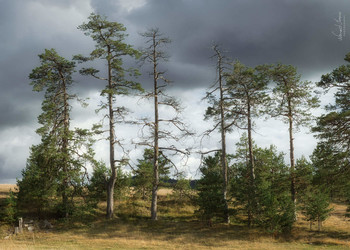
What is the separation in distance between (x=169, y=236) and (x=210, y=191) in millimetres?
6525

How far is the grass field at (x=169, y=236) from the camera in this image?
72.5ft

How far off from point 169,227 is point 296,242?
35.4 feet

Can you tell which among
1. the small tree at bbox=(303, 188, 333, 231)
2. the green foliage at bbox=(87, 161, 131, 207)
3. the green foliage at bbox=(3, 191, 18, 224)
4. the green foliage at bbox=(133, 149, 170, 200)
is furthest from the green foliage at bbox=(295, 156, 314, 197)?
the green foliage at bbox=(3, 191, 18, 224)

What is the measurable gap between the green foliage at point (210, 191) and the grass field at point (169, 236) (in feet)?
4.20

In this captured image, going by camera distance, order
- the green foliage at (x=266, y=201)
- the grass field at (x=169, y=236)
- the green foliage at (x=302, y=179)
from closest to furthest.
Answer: the grass field at (x=169, y=236), the green foliage at (x=266, y=201), the green foliage at (x=302, y=179)

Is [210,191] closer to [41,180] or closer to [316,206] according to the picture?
[316,206]

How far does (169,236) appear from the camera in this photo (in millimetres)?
25031

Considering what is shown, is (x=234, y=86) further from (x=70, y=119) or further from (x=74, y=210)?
(x=74, y=210)

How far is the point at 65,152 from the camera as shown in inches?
1136

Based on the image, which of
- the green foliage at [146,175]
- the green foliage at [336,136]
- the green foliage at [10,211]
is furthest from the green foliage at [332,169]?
the green foliage at [10,211]

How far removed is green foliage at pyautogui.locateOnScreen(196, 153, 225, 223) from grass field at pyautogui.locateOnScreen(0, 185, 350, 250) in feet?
4.20

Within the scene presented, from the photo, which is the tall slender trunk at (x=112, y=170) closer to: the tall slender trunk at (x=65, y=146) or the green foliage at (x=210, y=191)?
the tall slender trunk at (x=65, y=146)

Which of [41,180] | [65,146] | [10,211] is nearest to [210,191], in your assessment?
[65,146]

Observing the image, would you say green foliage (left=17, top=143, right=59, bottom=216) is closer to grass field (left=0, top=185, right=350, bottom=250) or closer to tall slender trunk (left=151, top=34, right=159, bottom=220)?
grass field (left=0, top=185, right=350, bottom=250)
